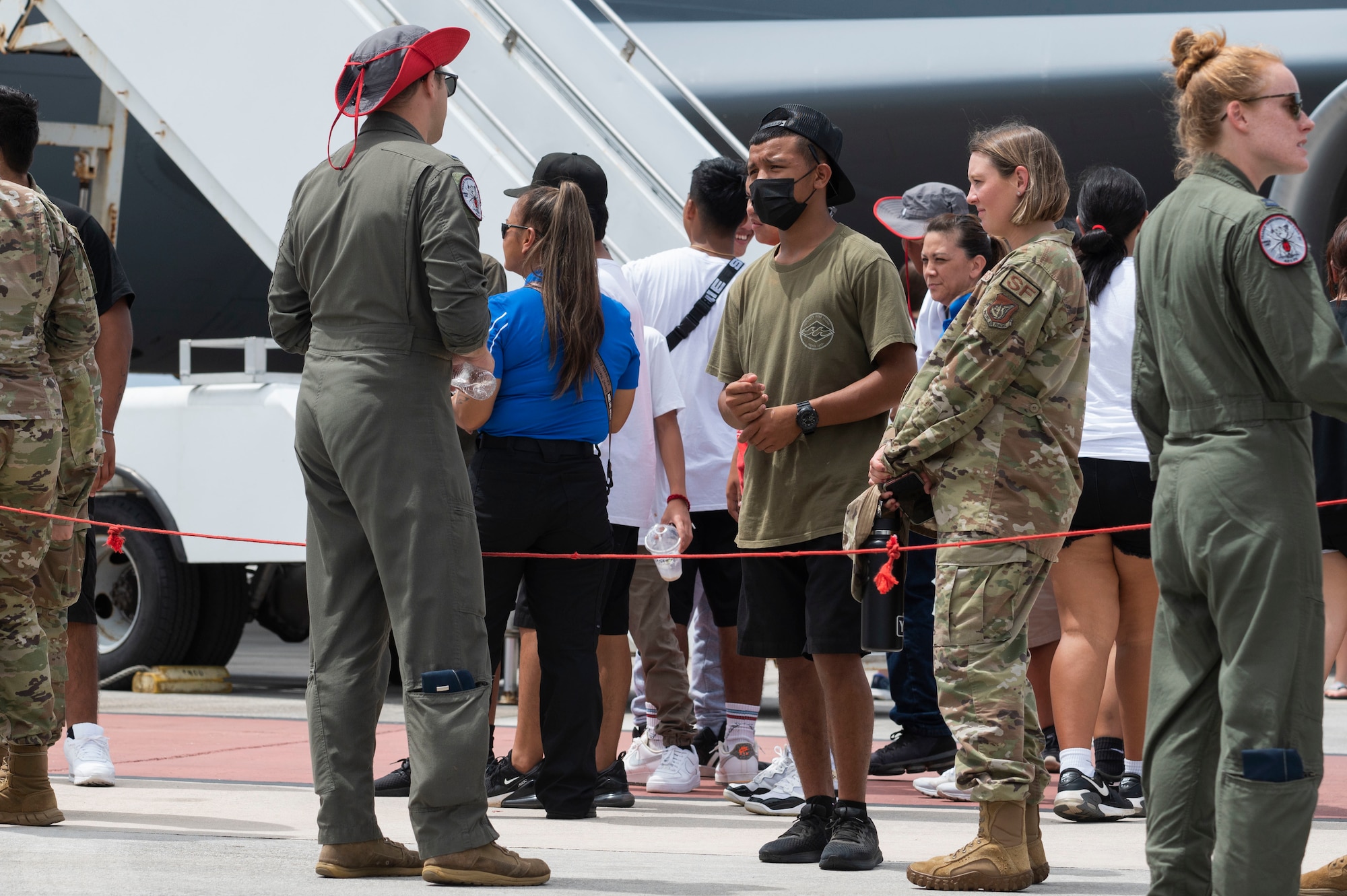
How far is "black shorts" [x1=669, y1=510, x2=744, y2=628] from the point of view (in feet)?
16.4

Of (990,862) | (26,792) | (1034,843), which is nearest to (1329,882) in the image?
(1034,843)

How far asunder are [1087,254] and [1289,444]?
2292 mm

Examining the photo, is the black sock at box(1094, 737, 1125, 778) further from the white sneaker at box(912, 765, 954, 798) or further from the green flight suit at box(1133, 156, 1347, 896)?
the green flight suit at box(1133, 156, 1347, 896)

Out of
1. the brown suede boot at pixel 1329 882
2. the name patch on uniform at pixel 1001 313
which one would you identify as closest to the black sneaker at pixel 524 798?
the name patch on uniform at pixel 1001 313

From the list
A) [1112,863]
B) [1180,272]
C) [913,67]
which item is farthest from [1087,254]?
[913,67]

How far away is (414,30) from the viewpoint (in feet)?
11.0

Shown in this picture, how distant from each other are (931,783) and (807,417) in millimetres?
1628

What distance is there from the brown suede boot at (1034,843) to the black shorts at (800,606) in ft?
1.67

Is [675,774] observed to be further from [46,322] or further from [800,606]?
[46,322]

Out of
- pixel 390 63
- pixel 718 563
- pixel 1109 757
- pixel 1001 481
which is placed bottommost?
pixel 1109 757

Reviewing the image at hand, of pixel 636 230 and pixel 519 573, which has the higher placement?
pixel 636 230

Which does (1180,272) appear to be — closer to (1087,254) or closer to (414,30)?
(414,30)

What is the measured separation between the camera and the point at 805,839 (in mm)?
3582

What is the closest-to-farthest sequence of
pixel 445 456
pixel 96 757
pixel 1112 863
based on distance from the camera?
1. pixel 445 456
2. pixel 1112 863
3. pixel 96 757
